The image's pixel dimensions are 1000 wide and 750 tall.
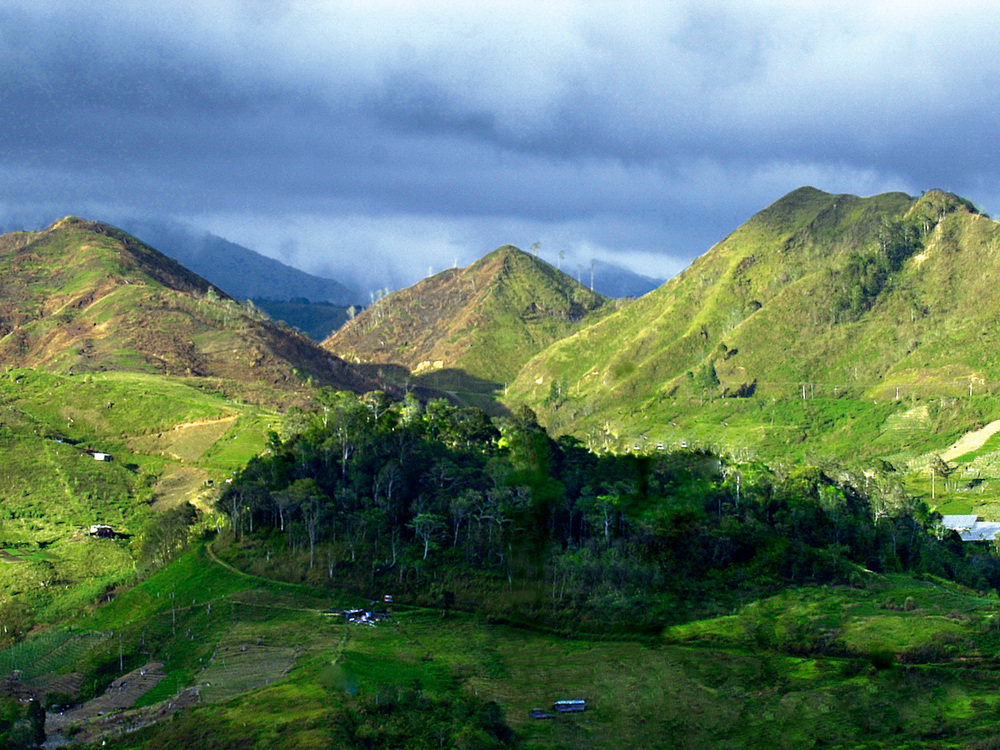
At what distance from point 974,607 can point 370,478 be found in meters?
63.9

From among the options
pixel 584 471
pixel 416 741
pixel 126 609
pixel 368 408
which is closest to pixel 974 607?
pixel 584 471

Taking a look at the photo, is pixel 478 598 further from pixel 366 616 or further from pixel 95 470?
pixel 95 470

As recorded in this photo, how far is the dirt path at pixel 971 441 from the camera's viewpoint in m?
193

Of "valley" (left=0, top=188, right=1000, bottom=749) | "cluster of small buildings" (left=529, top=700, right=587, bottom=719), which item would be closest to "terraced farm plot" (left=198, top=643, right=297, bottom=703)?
"valley" (left=0, top=188, right=1000, bottom=749)

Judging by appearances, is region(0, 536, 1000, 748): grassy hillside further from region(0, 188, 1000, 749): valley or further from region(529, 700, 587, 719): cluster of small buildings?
region(529, 700, 587, 719): cluster of small buildings

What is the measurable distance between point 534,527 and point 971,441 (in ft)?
430

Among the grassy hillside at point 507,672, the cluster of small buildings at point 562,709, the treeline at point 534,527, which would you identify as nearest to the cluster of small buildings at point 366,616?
the grassy hillside at point 507,672

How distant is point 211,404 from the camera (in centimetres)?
17700

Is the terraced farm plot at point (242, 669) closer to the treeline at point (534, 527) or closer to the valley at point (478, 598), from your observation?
the valley at point (478, 598)

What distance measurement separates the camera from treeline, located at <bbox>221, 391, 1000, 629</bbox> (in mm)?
95188

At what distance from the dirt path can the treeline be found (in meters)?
69.8

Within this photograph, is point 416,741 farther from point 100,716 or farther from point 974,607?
point 974,607

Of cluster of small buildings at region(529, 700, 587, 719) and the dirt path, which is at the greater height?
the dirt path

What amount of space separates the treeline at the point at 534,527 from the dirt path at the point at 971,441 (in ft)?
229
